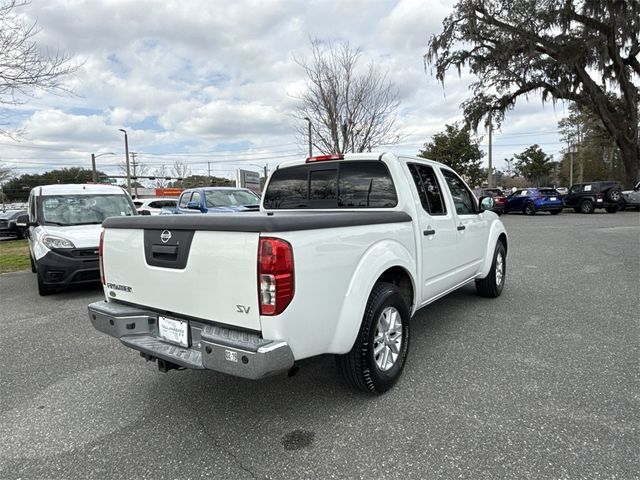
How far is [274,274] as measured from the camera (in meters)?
2.28

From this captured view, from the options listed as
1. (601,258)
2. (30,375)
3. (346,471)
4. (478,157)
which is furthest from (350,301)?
(478,157)

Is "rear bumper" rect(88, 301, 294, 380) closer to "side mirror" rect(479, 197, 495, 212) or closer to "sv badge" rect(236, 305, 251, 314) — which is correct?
"sv badge" rect(236, 305, 251, 314)

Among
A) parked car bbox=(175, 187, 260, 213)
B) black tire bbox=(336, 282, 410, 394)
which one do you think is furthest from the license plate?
parked car bbox=(175, 187, 260, 213)

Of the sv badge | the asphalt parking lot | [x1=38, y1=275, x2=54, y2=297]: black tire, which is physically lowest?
the asphalt parking lot

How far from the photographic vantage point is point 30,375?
12.2ft

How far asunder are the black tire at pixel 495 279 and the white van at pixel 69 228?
18.6 ft

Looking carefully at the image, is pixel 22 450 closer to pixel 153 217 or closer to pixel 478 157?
pixel 153 217

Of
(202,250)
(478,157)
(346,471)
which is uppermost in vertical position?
(478,157)

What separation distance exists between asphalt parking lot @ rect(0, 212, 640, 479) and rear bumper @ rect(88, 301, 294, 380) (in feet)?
1.39

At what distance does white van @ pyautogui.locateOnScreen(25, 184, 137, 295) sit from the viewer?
6379 millimetres

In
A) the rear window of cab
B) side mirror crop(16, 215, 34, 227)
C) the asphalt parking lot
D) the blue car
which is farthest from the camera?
the blue car

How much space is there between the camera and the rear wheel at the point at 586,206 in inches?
898

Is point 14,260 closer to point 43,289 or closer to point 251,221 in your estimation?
point 43,289

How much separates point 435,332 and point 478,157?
38.0 meters
